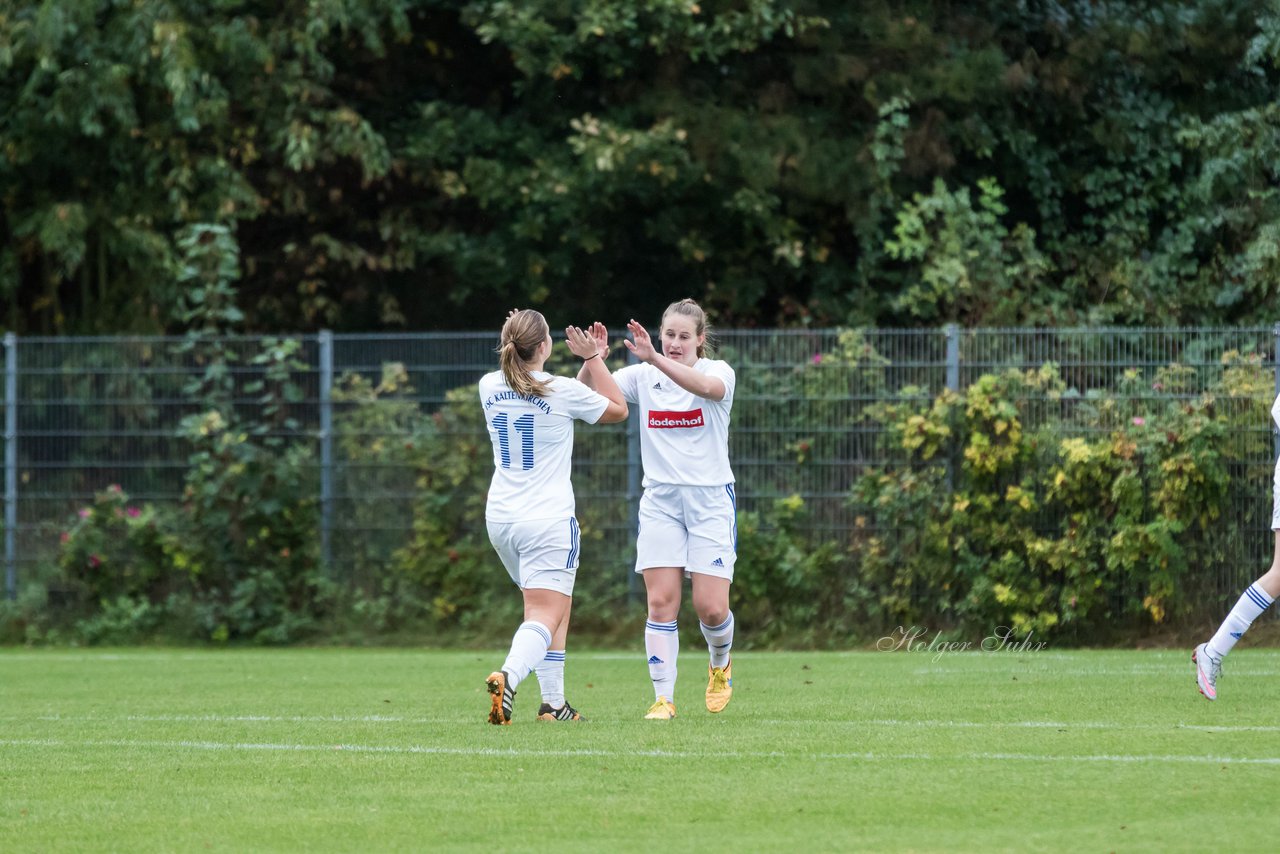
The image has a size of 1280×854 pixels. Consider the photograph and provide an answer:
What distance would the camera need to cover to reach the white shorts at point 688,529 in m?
8.52

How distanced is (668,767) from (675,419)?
2211 millimetres

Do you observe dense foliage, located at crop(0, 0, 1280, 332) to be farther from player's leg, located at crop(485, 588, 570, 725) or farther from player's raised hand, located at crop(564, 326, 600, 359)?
player's leg, located at crop(485, 588, 570, 725)

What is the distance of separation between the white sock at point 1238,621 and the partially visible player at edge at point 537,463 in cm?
322

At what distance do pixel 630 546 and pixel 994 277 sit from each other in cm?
455

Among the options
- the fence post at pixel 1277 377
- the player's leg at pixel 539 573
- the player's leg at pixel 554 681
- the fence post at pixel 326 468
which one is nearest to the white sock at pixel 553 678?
the player's leg at pixel 554 681

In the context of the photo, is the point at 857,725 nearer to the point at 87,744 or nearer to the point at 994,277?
the point at 87,744

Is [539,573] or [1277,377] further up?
[1277,377]

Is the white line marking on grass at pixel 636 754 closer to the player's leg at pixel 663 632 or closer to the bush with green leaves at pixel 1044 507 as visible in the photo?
the player's leg at pixel 663 632

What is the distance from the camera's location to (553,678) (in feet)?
27.5

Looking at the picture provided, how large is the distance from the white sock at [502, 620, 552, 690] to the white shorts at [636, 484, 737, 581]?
0.67m

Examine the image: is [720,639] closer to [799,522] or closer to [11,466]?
[799,522]

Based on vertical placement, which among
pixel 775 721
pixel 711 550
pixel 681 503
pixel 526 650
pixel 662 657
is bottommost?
pixel 775 721

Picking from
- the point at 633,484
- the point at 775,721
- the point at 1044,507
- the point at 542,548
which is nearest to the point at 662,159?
the point at 633,484

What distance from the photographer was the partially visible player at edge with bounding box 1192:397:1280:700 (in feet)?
29.2
